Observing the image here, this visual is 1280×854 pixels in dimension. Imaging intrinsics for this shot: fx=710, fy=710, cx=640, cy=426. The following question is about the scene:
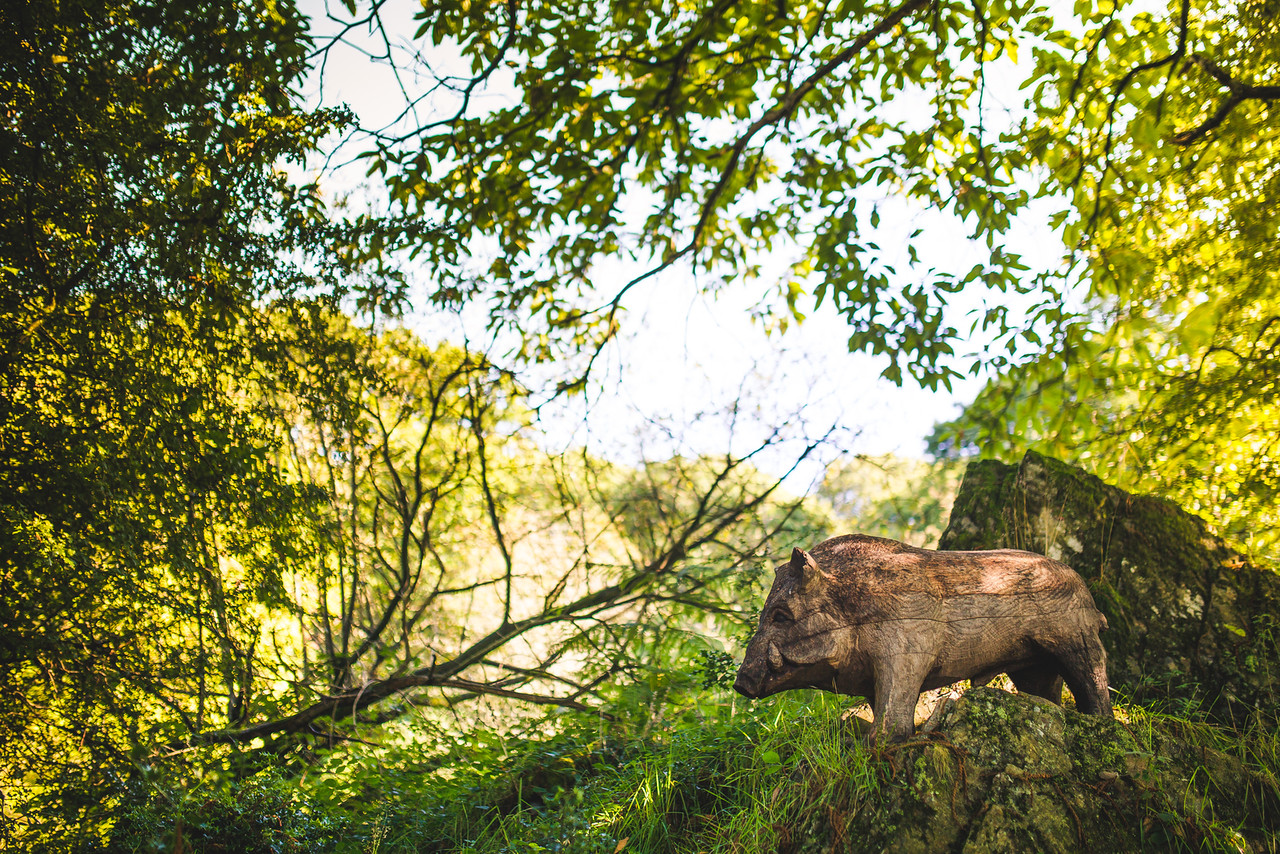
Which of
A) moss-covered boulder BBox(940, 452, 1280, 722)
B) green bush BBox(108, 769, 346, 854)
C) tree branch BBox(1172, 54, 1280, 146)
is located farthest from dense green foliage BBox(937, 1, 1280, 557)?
green bush BBox(108, 769, 346, 854)

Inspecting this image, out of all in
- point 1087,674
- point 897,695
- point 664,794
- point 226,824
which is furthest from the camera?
point 226,824

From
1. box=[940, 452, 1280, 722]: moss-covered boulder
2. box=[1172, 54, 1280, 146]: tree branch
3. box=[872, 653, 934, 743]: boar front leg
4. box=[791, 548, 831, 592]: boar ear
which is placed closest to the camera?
box=[872, 653, 934, 743]: boar front leg

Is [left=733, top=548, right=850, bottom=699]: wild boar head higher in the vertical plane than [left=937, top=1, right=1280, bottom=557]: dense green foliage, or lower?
lower

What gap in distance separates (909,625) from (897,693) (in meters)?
0.26

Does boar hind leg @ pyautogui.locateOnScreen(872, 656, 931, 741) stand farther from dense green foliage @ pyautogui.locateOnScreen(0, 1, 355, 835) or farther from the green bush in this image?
dense green foliage @ pyautogui.locateOnScreen(0, 1, 355, 835)

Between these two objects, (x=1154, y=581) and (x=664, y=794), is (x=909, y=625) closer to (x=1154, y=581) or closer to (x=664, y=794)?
(x=664, y=794)

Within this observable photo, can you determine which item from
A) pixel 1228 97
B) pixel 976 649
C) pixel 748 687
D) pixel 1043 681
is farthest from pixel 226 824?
pixel 1228 97

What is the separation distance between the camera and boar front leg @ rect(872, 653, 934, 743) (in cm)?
267

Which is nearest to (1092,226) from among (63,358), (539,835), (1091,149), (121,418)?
(1091,149)

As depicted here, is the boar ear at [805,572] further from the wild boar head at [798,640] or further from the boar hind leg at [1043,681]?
the boar hind leg at [1043,681]

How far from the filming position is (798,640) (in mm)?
2744

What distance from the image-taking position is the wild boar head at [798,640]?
273 centimetres

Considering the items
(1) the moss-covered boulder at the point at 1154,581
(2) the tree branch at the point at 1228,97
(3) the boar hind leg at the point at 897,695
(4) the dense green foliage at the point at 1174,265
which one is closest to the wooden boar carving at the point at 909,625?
(3) the boar hind leg at the point at 897,695

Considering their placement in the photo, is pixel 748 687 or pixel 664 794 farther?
pixel 664 794
